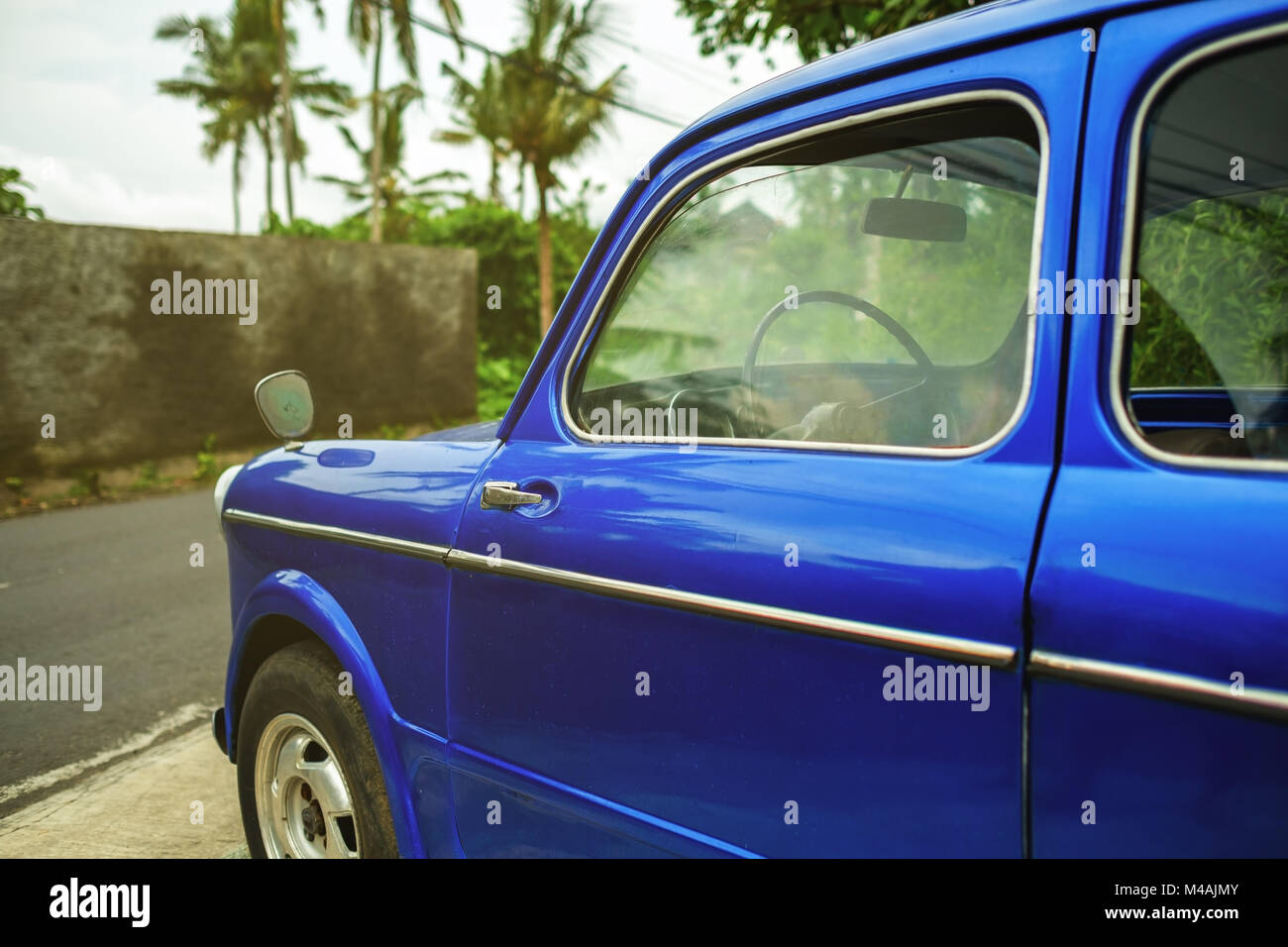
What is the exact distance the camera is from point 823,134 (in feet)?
5.53

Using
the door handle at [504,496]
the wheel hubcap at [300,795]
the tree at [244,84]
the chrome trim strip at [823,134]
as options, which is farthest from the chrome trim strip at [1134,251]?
the tree at [244,84]

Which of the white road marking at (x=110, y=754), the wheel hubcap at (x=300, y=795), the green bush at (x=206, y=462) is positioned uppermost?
the green bush at (x=206, y=462)

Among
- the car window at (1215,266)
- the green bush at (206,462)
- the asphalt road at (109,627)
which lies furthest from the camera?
the green bush at (206,462)

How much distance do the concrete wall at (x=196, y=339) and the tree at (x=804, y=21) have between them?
7231mm

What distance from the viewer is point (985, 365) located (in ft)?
5.48

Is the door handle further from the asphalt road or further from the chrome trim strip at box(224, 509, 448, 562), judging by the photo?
the asphalt road

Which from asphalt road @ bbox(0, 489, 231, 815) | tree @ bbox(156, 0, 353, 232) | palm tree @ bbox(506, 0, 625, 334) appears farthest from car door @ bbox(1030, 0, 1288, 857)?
tree @ bbox(156, 0, 353, 232)

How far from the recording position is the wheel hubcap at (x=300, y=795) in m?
2.29

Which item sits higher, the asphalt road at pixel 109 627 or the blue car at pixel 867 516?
the blue car at pixel 867 516

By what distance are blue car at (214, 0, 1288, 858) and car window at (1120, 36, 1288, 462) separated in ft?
0.04

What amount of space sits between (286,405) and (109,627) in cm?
363

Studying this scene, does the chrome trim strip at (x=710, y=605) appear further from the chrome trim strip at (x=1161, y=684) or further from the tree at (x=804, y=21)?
the tree at (x=804, y=21)

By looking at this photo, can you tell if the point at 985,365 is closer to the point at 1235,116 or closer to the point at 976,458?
the point at 976,458
